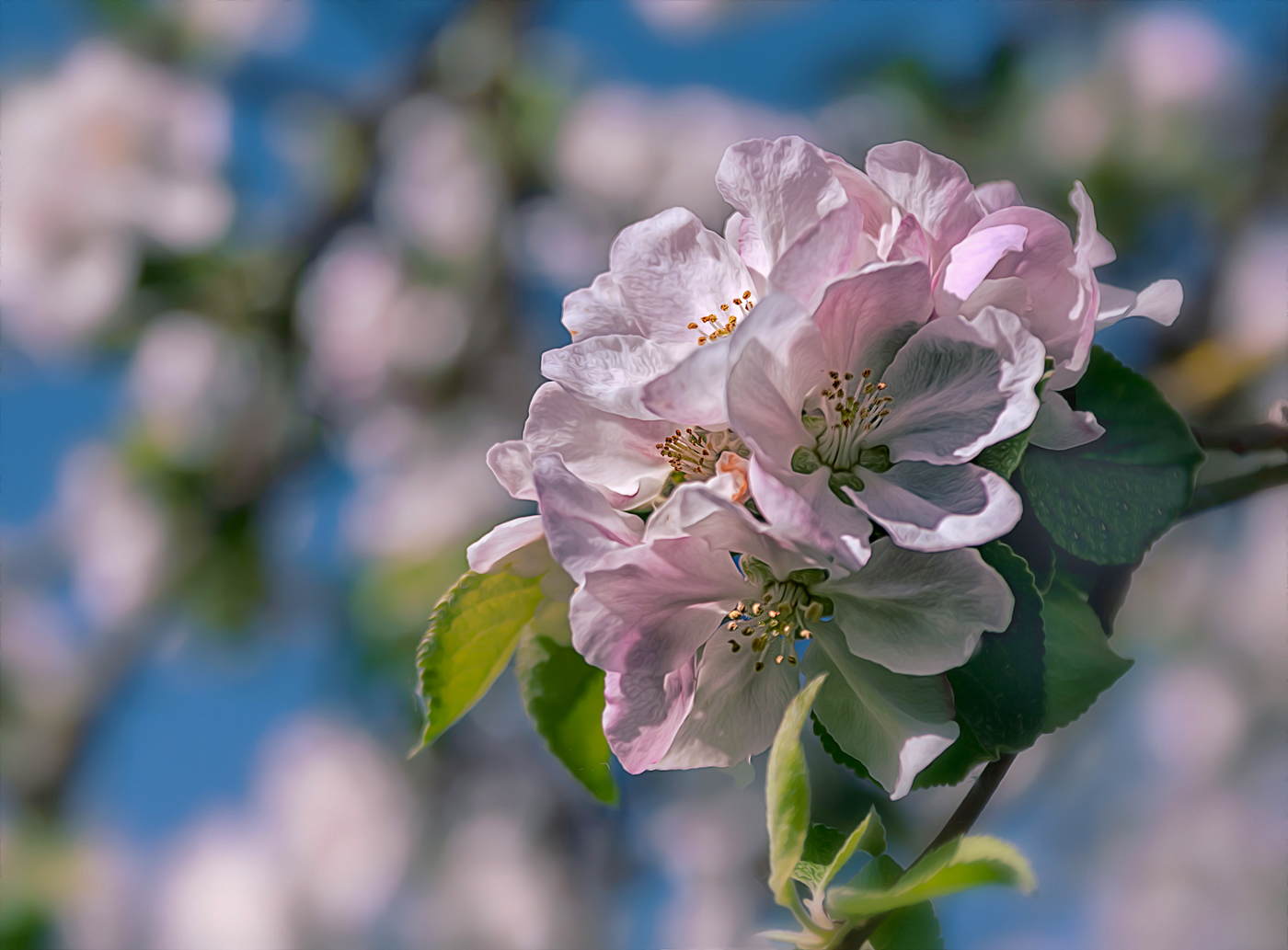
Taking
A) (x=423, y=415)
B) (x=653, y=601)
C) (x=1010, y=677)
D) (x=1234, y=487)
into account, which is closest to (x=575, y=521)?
(x=653, y=601)

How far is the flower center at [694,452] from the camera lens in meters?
0.28

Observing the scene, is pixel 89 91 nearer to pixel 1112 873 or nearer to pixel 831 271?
pixel 831 271

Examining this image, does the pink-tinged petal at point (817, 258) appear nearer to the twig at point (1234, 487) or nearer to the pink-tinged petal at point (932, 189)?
the pink-tinged petal at point (932, 189)

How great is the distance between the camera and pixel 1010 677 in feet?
0.89

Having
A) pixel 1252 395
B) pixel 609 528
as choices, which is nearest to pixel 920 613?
pixel 609 528

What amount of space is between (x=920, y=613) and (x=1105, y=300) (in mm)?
133

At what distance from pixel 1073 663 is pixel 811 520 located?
96 mm

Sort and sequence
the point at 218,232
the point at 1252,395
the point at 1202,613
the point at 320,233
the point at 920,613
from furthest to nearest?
the point at 1202,613 → the point at 320,233 → the point at 218,232 → the point at 1252,395 → the point at 920,613

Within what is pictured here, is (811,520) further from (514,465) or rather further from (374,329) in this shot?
(374,329)

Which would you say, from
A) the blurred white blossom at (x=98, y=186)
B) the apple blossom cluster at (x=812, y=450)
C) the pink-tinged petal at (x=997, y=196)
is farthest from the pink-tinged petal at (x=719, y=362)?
the blurred white blossom at (x=98, y=186)

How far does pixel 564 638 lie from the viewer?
1.09ft

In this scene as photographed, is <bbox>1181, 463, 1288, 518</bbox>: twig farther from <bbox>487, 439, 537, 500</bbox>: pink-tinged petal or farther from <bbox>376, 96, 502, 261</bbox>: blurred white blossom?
<bbox>376, 96, 502, 261</bbox>: blurred white blossom

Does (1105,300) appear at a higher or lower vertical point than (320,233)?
higher

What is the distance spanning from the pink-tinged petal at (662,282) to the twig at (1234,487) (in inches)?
7.0
